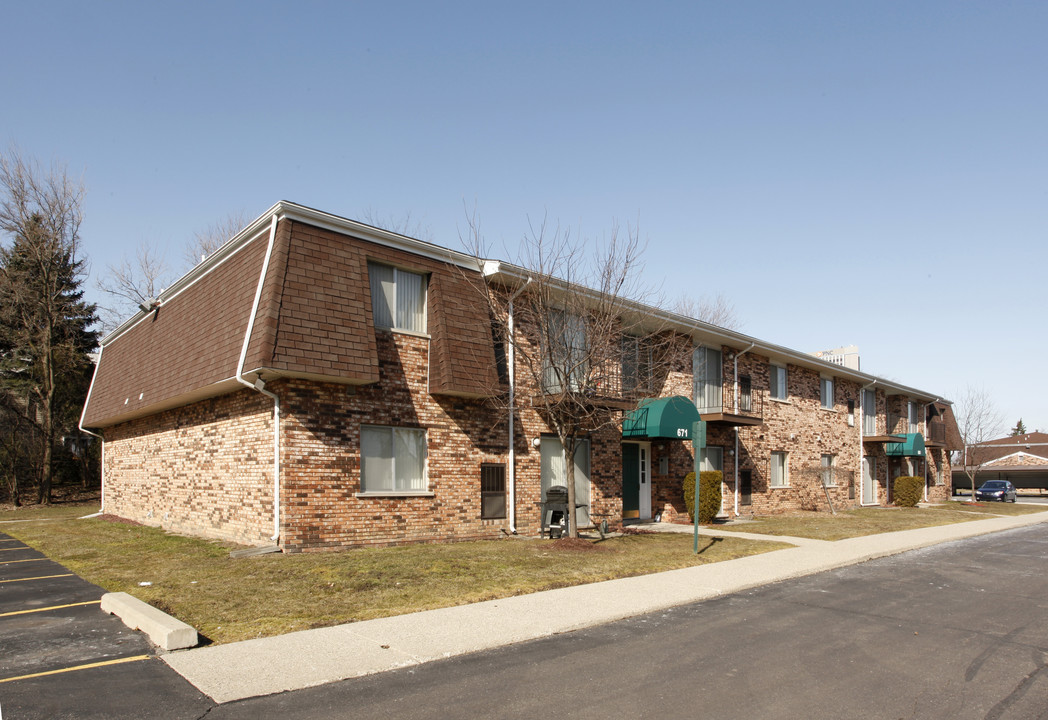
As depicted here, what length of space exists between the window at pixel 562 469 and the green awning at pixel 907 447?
21.7 metres

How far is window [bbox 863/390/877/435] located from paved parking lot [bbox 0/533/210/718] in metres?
30.9

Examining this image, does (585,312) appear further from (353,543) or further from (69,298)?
(69,298)

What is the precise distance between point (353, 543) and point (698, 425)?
21.6 feet

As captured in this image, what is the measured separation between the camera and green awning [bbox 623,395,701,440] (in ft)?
59.1

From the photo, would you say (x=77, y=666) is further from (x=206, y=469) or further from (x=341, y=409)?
(x=206, y=469)

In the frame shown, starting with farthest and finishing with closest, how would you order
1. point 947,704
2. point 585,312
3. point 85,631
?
point 585,312 < point 85,631 < point 947,704

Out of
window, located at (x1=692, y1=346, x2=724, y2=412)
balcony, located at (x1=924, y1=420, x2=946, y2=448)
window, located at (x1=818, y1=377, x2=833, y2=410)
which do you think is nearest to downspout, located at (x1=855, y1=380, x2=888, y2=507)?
window, located at (x1=818, y1=377, x2=833, y2=410)

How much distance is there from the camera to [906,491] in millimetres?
31141

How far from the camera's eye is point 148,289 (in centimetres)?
3628

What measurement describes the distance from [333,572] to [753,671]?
6.18 meters

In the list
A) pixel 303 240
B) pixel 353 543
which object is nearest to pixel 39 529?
pixel 353 543

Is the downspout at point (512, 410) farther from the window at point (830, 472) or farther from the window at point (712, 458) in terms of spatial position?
the window at point (830, 472)

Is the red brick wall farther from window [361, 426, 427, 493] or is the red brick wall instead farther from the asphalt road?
the asphalt road

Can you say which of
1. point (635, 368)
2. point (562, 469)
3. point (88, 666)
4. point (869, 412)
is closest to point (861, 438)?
point (869, 412)
